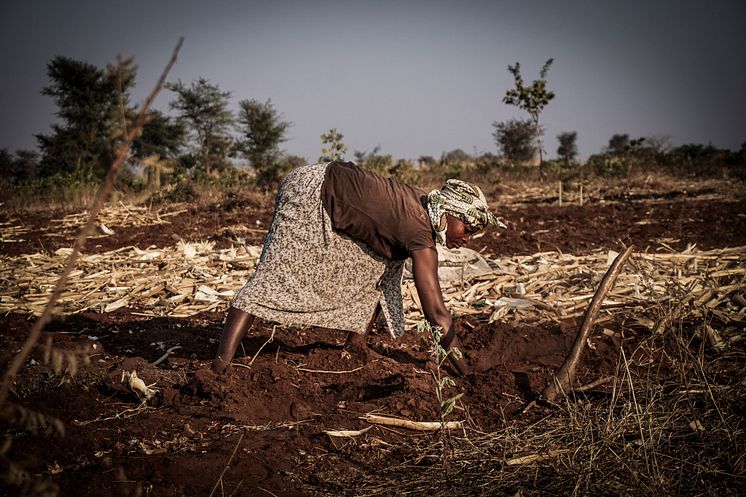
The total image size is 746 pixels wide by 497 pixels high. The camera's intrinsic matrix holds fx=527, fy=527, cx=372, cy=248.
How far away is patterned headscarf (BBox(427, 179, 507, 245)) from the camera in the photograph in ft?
8.66

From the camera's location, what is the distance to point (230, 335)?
2.72 metres

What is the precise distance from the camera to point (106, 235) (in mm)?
7328

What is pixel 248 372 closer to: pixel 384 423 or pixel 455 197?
pixel 384 423

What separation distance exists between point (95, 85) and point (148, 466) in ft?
80.6

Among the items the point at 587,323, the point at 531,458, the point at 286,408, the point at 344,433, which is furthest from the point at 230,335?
the point at 587,323

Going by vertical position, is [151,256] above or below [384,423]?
above

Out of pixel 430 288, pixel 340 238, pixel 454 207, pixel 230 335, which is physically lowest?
pixel 230 335

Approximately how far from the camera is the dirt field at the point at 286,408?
1805 millimetres

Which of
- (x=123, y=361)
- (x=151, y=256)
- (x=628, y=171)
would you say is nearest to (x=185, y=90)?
(x=628, y=171)

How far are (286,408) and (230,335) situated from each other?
0.49 m

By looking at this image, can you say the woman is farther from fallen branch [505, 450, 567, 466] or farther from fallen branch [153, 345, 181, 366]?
fallen branch [505, 450, 567, 466]

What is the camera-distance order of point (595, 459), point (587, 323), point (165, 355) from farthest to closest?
point (165, 355), point (587, 323), point (595, 459)

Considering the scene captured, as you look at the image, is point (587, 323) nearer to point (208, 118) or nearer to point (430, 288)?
point (430, 288)

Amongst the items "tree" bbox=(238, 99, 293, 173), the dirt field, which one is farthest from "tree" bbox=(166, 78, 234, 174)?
the dirt field
